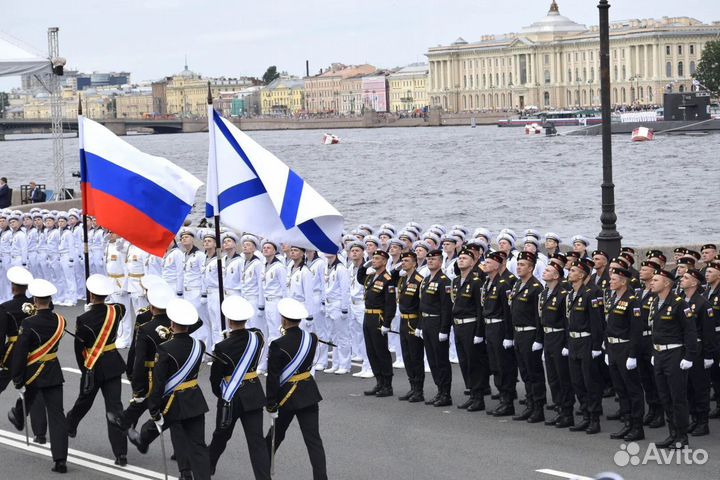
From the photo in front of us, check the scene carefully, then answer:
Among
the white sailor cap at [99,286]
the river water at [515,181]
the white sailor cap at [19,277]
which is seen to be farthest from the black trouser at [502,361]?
the river water at [515,181]

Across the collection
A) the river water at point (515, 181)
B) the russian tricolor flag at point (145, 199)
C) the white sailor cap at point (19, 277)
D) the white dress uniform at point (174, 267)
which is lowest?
the river water at point (515, 181)

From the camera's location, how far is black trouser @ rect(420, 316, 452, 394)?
43.3ft

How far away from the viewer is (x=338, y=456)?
36.9 feet

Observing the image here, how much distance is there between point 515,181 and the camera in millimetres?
71125

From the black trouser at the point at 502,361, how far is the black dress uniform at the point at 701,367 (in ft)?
5.56

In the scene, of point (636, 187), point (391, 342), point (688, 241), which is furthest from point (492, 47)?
point (391, 342)

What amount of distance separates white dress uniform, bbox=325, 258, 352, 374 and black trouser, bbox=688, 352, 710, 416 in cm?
468

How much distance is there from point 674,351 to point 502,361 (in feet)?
6.32

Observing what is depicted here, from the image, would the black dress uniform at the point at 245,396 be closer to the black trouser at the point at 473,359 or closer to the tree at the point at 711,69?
the black trouser at the point at 473,359

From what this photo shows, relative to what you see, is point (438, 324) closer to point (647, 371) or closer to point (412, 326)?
point (412, 326)

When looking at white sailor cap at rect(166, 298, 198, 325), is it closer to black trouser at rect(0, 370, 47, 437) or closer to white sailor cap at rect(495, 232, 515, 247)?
black trouser at rect(0, 370, 47, 437)

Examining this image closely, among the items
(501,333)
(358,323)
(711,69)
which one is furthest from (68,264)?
(711,69)

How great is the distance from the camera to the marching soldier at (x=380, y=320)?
13773 mm

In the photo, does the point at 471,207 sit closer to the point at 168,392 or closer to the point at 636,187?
the point at 636,187
